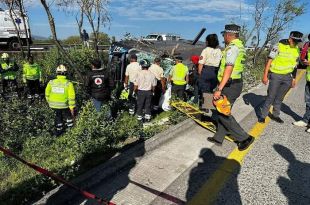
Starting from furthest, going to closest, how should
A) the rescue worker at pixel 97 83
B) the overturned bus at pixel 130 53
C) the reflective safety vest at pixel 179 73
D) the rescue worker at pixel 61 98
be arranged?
the overturned bus at pixel 130 53
the reflective safety vest at pixel 179 73
the rescue worker at pixel 97 83
the rescue worker at pixel 61 98

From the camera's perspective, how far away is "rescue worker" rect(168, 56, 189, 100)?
8398mm

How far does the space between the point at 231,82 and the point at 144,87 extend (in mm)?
2753

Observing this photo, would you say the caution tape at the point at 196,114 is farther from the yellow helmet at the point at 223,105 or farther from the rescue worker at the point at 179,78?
the rescue worker at the point at 179,78

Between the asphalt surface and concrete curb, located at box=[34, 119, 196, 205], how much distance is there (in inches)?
1.6

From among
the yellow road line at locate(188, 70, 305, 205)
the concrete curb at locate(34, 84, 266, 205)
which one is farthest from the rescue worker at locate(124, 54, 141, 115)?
the yellow road line at locate(188, 70, 305, 205)

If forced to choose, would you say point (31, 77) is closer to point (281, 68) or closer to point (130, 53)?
point (130, 53)

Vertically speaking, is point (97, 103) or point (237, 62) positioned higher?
point (237, 62)

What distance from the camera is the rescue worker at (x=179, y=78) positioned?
27.6 feet

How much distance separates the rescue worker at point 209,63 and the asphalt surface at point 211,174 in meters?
2.03

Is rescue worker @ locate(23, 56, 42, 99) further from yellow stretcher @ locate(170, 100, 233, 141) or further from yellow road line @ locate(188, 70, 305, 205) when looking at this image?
yellow road line @ locate(188, 70, 305, 205)

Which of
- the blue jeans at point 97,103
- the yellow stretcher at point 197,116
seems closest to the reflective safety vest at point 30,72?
the blue jeans at point 97,103

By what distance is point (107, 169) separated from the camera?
12.9ft

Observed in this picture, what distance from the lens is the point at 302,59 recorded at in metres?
6.40

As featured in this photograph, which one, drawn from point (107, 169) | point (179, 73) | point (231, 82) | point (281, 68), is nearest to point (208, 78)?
point (179, 73)
